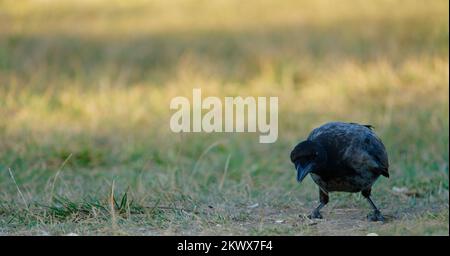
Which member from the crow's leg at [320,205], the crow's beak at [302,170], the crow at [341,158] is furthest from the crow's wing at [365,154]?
the crow's leg at [320,205]

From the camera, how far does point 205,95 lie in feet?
33.4

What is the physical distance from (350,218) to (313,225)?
0.49 m

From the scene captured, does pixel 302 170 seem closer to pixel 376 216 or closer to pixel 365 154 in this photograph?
pixel 365 154

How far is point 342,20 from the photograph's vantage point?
13148 millimetres

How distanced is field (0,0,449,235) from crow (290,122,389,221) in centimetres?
30

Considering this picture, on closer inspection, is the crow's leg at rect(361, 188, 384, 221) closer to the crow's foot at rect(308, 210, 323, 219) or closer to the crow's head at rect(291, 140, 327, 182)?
the crow's foot at rect(308, 210, 323, 219)

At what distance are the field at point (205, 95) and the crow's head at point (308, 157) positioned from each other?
0.42 metres

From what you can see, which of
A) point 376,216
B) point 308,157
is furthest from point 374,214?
point 308,157

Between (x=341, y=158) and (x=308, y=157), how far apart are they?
0.27 metres

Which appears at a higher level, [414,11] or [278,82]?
[414,11]

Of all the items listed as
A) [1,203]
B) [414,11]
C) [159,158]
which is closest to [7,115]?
[159,158]

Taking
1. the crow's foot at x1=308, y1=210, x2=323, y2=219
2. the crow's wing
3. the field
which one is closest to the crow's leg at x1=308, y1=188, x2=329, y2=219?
the crow's foot at x1=308, y1=210, x2=323, y2=219

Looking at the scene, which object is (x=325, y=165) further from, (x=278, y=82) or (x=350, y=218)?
(x=278, y=82)
